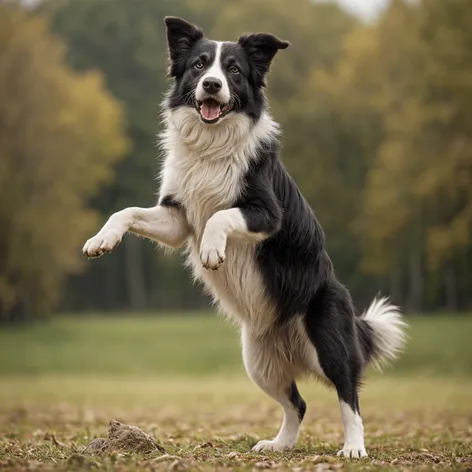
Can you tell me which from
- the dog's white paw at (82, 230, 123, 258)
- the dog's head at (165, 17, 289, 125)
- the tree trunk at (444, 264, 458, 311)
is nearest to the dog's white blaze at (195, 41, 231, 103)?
the dog's head at (165, 17, 289, 125)

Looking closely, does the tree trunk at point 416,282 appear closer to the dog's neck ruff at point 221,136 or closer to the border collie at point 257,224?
the border collie at point 257,224

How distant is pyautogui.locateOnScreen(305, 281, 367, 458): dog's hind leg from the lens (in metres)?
6.47

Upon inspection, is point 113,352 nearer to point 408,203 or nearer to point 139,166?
point 408,203

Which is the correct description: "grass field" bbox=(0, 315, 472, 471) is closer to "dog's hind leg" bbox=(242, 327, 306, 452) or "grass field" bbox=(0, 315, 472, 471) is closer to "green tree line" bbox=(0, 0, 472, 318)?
"dog's hind leg" bbox=(242, 327, 306, 452)

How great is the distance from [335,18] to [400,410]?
99.5 ft

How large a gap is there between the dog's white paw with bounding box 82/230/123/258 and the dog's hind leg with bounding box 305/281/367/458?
175 cm

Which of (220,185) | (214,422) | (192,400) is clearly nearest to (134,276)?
(192,400)

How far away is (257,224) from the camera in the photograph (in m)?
6.37

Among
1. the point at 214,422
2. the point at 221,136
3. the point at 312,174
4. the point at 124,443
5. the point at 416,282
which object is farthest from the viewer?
the point at 312,174

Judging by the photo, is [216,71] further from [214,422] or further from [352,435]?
[214,422]

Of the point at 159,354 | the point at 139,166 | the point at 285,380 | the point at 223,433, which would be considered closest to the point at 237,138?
the point at 285,380

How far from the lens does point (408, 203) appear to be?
2658 centimetres

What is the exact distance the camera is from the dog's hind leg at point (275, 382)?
6.97m

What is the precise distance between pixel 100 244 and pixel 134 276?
33.6m
